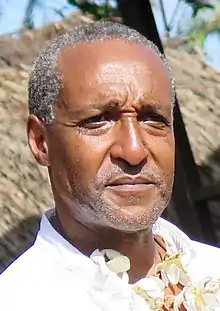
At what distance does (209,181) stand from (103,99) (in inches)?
67.6

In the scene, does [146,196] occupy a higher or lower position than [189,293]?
higher

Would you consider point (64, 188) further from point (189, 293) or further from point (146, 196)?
point (189, 293)

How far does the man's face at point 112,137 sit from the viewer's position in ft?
5.12

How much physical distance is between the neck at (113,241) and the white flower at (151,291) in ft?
0.15

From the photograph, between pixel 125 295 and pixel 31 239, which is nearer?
pixel 125 295

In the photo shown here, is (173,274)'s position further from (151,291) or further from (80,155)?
(80,155)

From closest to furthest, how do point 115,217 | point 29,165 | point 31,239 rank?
point 115,217 → point 31,239 → point 29,165

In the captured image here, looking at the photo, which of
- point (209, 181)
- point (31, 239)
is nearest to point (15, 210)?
point (31, 239)

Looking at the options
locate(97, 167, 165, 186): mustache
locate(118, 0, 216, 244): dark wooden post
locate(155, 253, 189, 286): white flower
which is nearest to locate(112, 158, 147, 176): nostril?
locate(97, 167, 165, 186): mustache

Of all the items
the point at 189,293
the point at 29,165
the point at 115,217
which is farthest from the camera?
the point at 29,165

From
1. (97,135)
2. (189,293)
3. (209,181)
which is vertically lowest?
(209,181)

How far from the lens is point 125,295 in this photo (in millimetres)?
1593

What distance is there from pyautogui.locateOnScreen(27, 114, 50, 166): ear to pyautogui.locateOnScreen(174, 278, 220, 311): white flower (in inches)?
13.8

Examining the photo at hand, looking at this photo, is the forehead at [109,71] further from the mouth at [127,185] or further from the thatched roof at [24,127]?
the thatched roof at [24,127]
